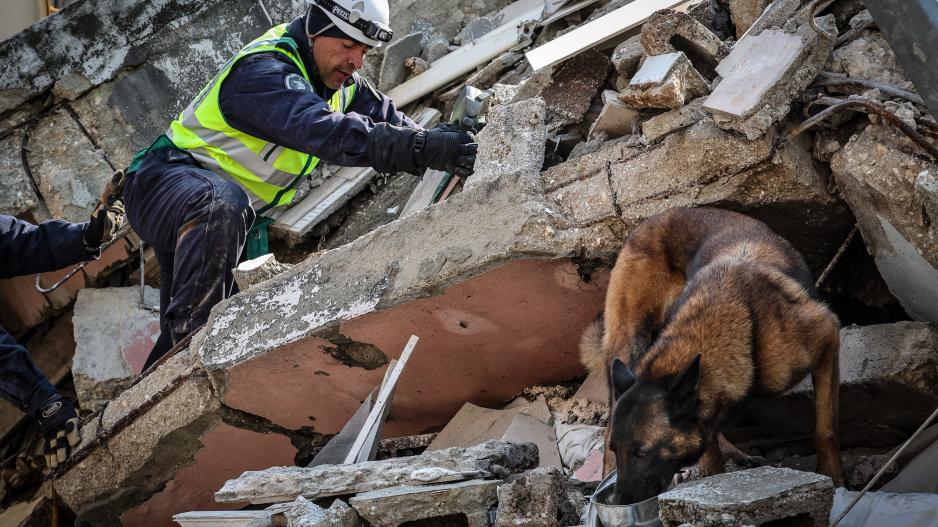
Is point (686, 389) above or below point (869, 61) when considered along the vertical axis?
below

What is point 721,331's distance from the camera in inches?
135

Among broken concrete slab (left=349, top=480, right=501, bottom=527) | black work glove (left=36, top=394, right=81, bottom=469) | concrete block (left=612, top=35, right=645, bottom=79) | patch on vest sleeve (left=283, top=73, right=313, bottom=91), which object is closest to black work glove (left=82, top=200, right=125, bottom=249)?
black work glove (left=36, top=394, right=81, bottom=469)

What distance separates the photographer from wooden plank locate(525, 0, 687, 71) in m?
5.13

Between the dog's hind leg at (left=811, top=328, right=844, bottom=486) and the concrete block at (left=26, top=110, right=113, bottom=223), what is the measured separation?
566 cm

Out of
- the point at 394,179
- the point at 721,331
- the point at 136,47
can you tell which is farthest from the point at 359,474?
the point at 136,47

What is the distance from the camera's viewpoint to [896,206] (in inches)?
143

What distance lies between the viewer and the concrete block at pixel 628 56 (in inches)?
190

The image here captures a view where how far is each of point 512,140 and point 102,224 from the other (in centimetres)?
300


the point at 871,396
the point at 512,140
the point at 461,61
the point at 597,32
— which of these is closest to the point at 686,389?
the point at 871,396

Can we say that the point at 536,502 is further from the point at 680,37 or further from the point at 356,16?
the point at 356,16

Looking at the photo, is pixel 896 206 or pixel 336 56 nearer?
pixel 896 206

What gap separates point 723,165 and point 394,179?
3.05 m

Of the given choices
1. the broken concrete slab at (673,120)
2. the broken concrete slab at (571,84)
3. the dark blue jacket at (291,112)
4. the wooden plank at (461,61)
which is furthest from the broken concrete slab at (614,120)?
the wooden plank at (461,61)

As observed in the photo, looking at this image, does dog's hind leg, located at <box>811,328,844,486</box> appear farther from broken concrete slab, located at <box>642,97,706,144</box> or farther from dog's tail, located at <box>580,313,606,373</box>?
broken concrete slab, located at <box>642,97,706,144</box>
